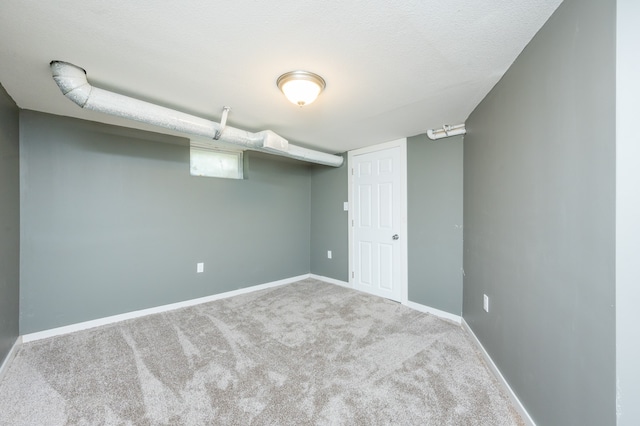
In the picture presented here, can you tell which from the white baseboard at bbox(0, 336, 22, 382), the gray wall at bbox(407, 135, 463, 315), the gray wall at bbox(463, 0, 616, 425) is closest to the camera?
the gray wall at bbox(463, 0, 616, 425)

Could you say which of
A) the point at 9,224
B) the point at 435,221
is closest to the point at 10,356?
the point at 9,224

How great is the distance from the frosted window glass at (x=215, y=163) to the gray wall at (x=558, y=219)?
314 centimetres

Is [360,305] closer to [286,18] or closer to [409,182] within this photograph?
[409,182]

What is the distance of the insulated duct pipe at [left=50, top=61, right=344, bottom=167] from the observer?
1655 millimetres

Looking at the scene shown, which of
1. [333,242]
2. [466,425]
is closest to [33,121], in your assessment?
[333,242]

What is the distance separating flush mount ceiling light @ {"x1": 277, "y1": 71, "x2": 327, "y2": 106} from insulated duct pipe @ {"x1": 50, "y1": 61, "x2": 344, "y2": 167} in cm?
86

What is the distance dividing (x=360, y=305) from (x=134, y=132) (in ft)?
10.8

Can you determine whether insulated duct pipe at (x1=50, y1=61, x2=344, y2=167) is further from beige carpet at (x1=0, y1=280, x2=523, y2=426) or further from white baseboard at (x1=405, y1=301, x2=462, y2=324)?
white baseboard at (x1=405, y1=301, x2=462, y2=324)

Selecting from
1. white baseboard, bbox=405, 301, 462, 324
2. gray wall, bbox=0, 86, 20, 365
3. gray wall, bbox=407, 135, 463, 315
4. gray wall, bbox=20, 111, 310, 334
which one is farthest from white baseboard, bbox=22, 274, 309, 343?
gray wall, bbox=407, 135, 463, 315

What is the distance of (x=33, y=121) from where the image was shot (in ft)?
7.78

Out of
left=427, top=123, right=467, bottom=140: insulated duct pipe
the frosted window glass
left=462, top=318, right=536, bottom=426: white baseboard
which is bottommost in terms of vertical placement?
left=462, top=318, right=536, bottom=426: white baseboard

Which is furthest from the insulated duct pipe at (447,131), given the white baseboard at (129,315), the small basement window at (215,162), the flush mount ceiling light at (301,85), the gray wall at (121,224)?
the white baseboard at (129,315)

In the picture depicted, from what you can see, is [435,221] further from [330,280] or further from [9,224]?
[9,224]

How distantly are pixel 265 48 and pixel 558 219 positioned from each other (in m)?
1.76
